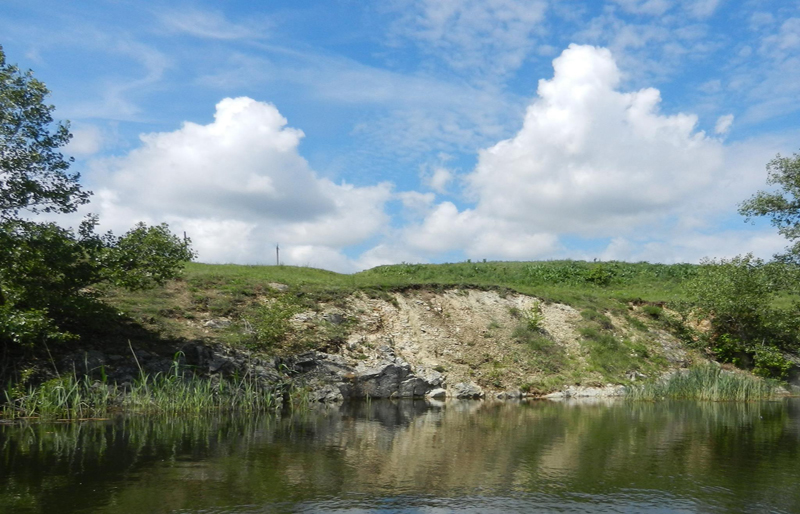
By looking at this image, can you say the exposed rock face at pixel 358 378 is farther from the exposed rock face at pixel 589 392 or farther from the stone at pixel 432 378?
the exposed rock face at pixel 589 392

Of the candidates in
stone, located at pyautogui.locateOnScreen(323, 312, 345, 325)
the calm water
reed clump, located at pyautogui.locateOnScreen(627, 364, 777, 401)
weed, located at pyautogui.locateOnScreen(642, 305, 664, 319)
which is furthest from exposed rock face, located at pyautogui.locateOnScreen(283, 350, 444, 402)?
weed, located at pyautogui.locateOnScreen(642, 305, 664, 319)

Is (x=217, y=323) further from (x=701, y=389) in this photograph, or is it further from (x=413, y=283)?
(x=701, y=389)

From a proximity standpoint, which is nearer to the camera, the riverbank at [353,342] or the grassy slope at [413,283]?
the riverbank at [353,342]

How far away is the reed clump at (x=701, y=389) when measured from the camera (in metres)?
29.0

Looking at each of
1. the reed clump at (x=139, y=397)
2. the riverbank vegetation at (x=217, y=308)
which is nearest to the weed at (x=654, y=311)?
the riverbank vegetation at (x=217, y=308)

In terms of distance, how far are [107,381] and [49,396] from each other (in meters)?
2.48

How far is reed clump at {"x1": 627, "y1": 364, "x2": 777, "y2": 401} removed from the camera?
29.0 metres

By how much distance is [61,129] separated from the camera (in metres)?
21.6

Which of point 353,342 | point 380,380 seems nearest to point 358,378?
point 380,380

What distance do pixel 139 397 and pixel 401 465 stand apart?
39.1 ft

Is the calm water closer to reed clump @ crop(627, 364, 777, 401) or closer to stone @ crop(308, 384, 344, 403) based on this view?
stone @ crop(308, 384, 344, 403)

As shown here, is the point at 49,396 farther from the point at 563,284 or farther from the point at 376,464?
the point at 563,284

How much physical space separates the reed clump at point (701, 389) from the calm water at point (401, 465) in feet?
24.9

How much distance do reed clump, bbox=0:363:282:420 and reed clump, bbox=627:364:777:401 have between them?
56.0 ft
